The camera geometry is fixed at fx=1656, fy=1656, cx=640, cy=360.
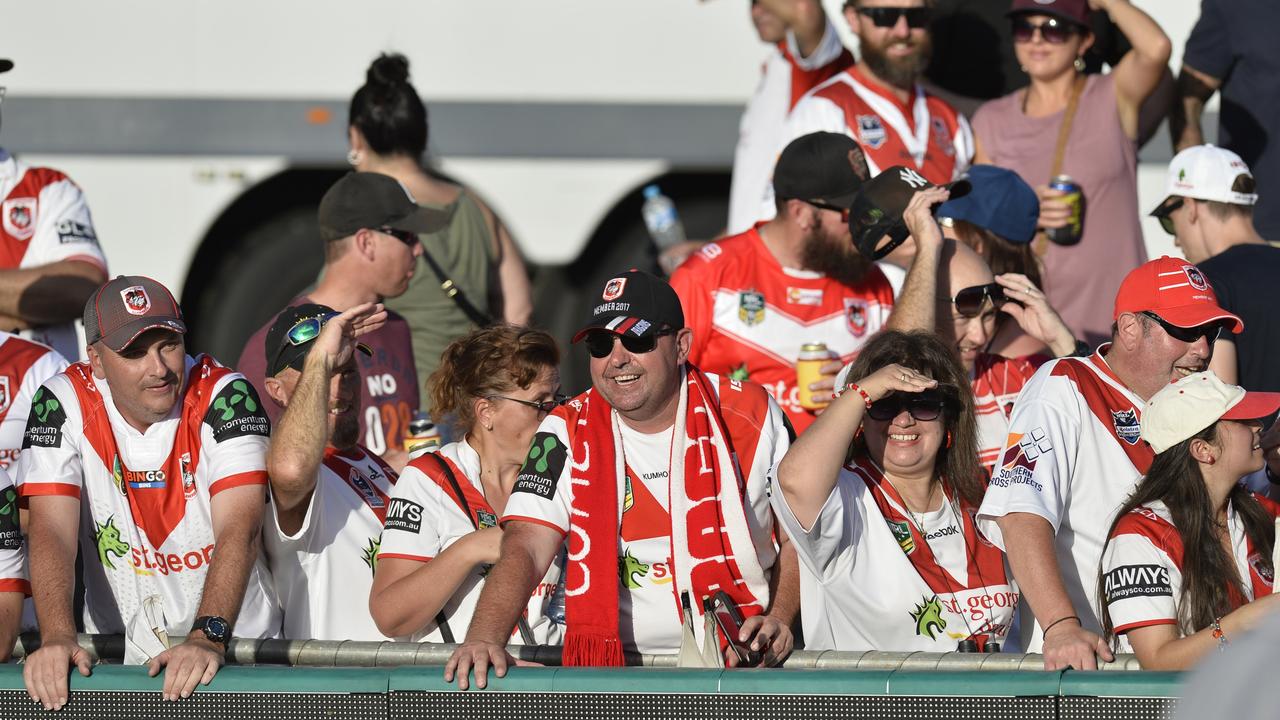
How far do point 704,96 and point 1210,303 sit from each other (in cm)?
433

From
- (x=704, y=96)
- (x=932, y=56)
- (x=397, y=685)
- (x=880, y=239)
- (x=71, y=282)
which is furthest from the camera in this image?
(x=704, y=96)

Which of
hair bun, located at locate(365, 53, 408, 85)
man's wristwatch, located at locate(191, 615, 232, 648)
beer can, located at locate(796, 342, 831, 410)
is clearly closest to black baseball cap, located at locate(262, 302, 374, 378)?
man's wristwatch, located at locate(191, 615, 232, 648)

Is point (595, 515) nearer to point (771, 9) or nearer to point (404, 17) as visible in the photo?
point (771, 9)

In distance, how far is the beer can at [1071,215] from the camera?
6195 mm

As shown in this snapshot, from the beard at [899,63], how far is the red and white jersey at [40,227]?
3100 mm

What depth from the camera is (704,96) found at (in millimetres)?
8602

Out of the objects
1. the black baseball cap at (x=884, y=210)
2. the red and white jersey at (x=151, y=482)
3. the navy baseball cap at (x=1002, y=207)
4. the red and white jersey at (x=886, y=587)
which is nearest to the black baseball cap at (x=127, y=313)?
the red and white jersey at (x=151, y=482)

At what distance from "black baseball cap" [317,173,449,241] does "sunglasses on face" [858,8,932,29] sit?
1.99m

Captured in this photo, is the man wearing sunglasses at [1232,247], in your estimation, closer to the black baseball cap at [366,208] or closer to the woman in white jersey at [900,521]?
the woman in white jersey at [900,521]

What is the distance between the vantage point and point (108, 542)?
15.6ft

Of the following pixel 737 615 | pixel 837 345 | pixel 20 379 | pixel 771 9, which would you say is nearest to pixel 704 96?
pixel 771 9

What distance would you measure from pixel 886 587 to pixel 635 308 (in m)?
1.02

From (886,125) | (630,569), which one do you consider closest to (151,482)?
(630,569)

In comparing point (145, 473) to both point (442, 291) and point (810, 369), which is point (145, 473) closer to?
point (810, 369)
